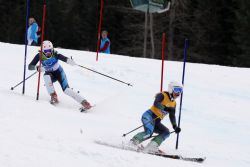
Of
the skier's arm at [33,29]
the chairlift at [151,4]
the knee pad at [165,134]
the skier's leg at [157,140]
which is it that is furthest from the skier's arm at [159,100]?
the chairlift at [151,4]

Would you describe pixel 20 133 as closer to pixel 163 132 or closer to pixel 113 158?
pixel 113 158

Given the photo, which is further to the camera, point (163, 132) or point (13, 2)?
point (13, 2)

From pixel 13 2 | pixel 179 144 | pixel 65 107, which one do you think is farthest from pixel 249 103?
pixel 13 2

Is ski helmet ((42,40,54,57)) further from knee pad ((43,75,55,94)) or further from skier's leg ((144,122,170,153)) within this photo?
skier's leg ((144,122,170,153))

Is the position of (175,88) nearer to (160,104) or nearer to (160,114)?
(160,104)

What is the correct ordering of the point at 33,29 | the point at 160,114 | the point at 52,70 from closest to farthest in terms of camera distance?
the point at 160,114 → the point at 52,70 → the point at 33,29

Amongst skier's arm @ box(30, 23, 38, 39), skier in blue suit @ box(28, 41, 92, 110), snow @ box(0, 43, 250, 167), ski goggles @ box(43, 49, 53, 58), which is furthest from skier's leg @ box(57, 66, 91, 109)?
skier's arm @ box(30, 23, 38, 39)

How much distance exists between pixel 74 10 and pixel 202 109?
33332mm

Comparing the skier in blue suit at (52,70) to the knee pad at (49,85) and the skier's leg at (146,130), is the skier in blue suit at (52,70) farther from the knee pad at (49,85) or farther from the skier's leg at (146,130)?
the skier's leg at (146,130)

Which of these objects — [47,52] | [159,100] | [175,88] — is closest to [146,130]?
[159,100]

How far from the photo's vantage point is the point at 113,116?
36.3 feet

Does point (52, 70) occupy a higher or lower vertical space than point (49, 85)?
higher

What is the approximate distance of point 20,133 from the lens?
7.21 m

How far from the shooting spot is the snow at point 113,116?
6844 mm
